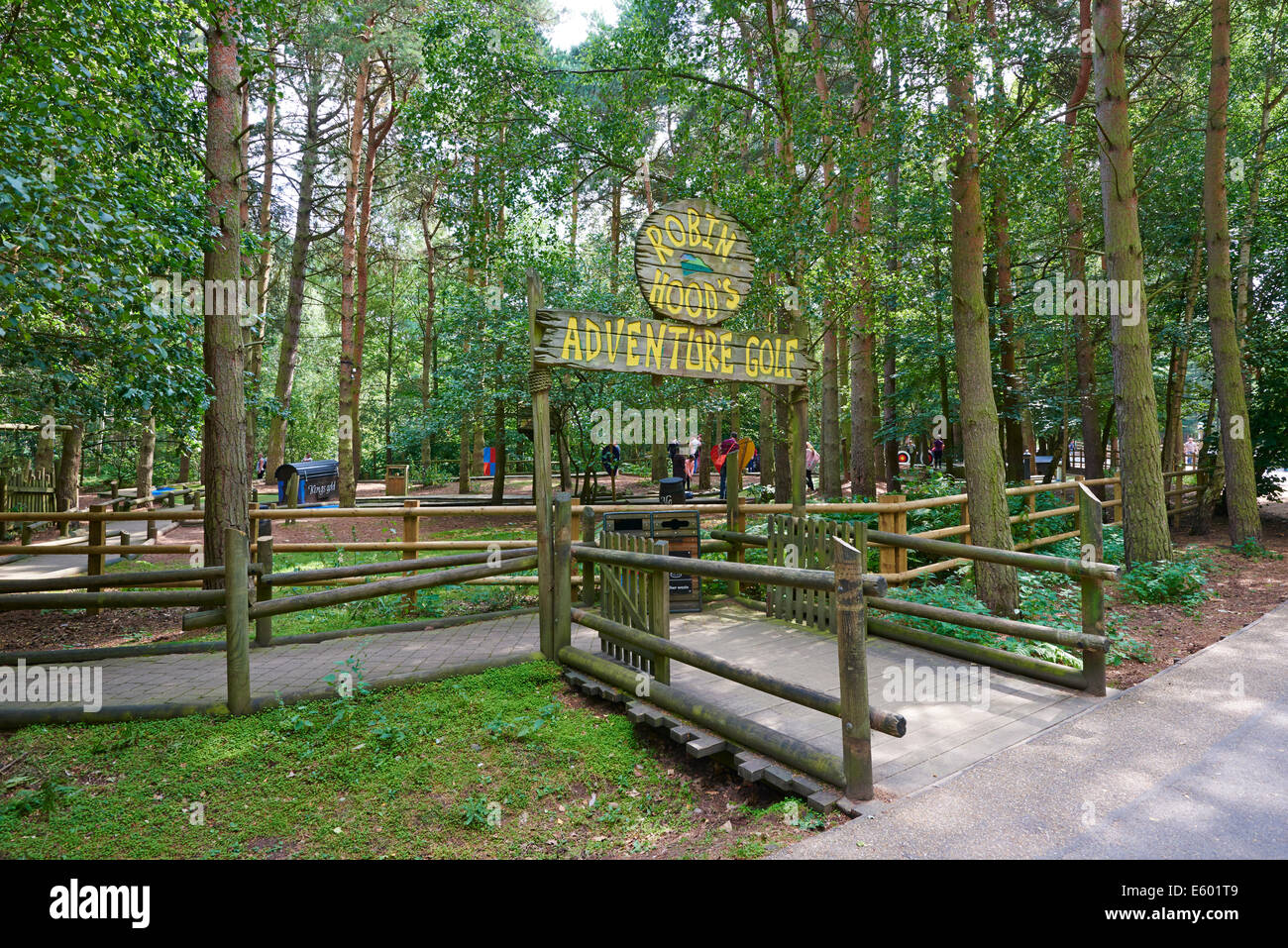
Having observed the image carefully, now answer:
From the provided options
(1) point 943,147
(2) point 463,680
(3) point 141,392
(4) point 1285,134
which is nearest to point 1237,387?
(1) point 943,147

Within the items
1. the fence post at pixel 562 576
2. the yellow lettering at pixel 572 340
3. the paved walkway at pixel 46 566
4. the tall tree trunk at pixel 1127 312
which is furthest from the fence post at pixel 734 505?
the paved walkway at pixel 46 566

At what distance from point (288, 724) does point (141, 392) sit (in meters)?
3.70

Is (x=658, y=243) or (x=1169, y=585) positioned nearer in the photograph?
(x=658, y=243)

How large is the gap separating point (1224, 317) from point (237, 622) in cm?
1365

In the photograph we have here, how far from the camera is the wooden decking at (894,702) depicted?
147 inches

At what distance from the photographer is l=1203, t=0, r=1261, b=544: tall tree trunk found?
408 inches

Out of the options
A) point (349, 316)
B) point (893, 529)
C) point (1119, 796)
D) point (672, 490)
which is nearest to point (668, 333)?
point (893, 529)

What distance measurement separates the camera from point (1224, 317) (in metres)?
10.5

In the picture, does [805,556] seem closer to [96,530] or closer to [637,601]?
[637,601]

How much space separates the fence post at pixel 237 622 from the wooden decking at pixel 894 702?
8.68 ft

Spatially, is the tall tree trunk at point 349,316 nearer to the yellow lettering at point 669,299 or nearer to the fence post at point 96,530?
the fence post at point 96,530

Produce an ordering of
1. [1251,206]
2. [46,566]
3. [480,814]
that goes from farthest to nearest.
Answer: [1251,206] < [46,566] < [480,814]

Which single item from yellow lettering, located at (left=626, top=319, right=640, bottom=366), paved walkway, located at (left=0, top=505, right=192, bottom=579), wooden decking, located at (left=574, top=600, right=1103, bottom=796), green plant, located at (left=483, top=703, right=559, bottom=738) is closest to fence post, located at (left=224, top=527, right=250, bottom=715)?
green plant, located at (left=483, top=703, right=559, bottom=738)

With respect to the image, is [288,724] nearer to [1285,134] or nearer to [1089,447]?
[1089,447]
